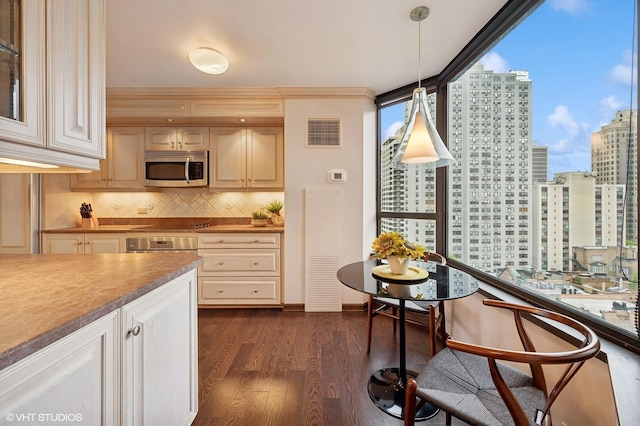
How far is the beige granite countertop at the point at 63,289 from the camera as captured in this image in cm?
62

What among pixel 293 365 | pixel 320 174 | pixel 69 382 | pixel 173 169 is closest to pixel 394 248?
pixel 293 365

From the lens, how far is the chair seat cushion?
3.19 feet

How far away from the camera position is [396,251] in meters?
1.60

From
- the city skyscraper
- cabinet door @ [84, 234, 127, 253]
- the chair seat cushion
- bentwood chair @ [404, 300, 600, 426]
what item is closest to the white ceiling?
the city skyscraper

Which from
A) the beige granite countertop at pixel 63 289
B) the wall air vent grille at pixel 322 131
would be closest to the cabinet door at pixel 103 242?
the beige granite countertop at pixel 63 289

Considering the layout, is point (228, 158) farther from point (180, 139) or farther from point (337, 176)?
point (337, 176)

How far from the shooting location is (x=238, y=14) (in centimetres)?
188

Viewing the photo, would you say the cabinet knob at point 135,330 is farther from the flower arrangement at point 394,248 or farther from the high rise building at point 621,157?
the high rise building at point 621,157

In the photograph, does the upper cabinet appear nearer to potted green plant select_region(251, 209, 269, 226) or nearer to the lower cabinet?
the lower cabinet

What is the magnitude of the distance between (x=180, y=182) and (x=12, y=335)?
287 centimetres

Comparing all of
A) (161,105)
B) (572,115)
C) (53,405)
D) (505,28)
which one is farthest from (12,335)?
(161,105)

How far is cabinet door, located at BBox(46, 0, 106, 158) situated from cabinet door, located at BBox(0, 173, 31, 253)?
8.93ft

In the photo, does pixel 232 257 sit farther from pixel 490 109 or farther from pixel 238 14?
pixel 490 109

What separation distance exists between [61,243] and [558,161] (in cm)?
455
